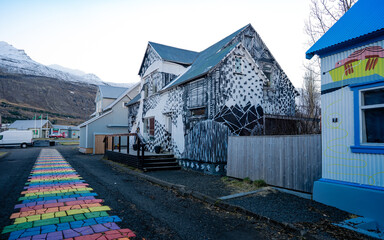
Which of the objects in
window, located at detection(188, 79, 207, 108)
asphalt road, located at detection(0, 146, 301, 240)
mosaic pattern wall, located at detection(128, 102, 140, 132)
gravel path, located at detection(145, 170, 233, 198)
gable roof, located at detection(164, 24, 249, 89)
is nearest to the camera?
asphalt road, located at detection(0, 146, 301, 240)

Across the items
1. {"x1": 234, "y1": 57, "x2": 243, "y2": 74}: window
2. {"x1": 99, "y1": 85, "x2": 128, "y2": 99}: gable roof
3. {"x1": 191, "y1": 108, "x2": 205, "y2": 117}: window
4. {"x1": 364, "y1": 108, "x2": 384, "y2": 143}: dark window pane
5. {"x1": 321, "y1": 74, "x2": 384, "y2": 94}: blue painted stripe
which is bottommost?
{"x1": 364, "y1": 108, "x2": 384, "y2": 143}: dark window pane

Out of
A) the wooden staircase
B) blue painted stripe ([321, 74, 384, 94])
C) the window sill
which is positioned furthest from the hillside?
the window sill

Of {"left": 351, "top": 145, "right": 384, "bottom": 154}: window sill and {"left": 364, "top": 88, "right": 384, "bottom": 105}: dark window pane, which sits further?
{"left": 364, "top": 88, "right": 384, "bottom": 105}: dark window pane

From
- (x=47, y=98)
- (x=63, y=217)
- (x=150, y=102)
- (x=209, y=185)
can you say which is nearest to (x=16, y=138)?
(x=150, y=102)

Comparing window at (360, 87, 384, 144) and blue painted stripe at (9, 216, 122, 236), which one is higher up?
window at (360, 87, 384, 144)

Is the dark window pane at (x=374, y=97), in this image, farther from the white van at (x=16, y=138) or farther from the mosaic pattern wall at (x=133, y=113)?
the white van at (x=16, y=138)

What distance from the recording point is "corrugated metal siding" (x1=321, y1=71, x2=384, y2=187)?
4.85 meters

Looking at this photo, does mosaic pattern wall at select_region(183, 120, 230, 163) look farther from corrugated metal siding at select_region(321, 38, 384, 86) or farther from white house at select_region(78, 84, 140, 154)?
white house at select_region(78, 84, 140, 154)

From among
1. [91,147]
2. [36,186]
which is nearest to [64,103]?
[91,147]

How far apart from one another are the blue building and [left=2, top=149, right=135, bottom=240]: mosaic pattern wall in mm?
4697

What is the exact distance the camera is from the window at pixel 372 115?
4941mm

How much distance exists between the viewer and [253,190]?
7059mm

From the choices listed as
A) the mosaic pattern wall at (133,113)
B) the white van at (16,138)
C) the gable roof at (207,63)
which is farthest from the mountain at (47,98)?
the gable roof at (207,63)

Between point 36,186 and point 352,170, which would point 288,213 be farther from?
point 36,186
